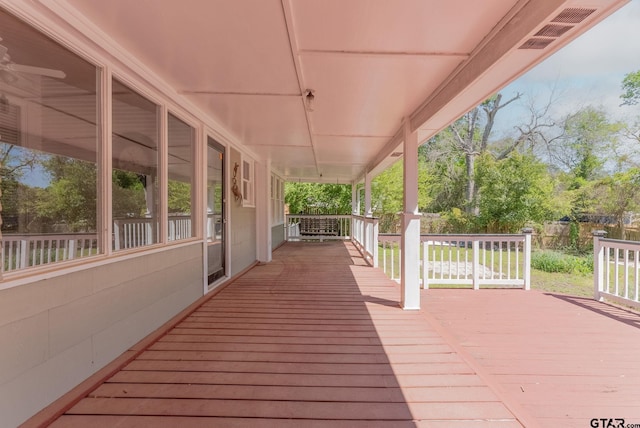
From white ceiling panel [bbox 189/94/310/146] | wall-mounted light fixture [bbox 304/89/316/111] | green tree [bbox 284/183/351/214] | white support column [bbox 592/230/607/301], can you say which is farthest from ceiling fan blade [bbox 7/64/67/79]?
green tree [bbox 284/183/351/214]

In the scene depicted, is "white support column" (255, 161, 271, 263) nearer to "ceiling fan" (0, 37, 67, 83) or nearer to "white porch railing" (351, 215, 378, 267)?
"white porch railing" (351, 215, 378, 267)

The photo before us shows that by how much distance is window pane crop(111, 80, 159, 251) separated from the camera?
2.38 metres

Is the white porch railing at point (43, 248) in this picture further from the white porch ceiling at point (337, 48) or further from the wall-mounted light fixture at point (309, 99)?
the wall-mounted light fixture at point (309, 99)

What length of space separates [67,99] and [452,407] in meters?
3.01

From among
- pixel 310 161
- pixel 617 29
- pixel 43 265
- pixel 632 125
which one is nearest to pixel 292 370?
pixel 43 265

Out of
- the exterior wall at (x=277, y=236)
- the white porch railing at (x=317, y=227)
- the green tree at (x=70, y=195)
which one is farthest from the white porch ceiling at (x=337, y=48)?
the white porch railing at (x=317, y=227)

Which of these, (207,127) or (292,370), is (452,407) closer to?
(292,370)

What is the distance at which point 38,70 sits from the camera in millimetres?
1824

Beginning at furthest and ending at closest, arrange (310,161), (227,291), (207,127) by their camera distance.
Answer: (310,161) → (227,291) → (207,127)

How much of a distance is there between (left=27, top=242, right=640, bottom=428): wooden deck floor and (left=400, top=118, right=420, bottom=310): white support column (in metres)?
0.23

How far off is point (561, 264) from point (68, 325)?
13124 mm

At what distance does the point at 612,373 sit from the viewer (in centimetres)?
235

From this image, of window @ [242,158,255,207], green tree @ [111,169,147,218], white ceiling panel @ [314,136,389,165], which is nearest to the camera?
green tree @ [111,169,147,218]

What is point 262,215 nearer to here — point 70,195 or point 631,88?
point 70,195
